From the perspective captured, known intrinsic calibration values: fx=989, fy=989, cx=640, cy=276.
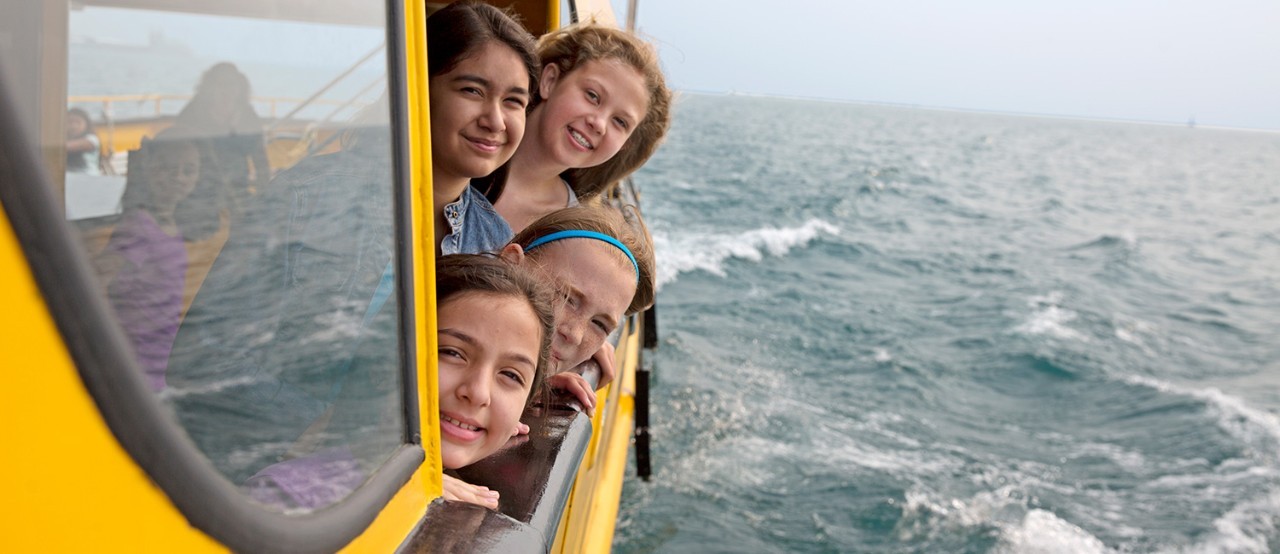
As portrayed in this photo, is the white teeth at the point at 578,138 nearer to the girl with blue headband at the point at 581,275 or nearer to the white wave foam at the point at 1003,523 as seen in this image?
the girl with blue headband at the point at 581,275

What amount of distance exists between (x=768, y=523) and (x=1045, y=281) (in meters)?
10.8

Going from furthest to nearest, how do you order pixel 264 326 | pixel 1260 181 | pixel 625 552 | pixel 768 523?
pixel 1260 181 < pixel 768 523 < pixel 625 552 < pixel 264 326

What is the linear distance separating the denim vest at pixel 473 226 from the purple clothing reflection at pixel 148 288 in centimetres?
152

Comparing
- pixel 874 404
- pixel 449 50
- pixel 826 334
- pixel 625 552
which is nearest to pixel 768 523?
pixel 625 552

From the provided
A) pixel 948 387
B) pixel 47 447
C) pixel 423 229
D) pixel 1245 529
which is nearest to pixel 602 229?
pixel 423 229

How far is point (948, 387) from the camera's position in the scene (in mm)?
9219

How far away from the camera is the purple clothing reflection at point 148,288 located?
583mm

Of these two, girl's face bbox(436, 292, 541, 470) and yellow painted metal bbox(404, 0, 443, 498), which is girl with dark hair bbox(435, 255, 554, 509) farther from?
yellow painted metal bbox(404, 0, 443, 498)

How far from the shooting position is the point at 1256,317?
1416cm

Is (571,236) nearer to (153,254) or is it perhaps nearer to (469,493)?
(469,493)

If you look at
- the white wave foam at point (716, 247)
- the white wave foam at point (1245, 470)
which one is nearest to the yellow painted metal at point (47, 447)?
the white wave foam at point (1245, 470)

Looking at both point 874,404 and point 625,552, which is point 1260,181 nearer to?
point 874,404

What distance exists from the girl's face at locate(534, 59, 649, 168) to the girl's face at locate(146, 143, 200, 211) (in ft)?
7.20

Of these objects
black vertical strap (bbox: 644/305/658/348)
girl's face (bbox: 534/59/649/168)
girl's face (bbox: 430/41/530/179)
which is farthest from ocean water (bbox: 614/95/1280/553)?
girl's face (bbox: 430/41/530/179)
